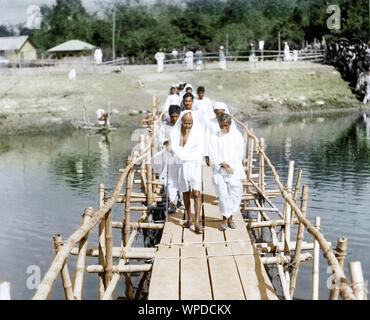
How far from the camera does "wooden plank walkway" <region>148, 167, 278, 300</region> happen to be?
5.74m

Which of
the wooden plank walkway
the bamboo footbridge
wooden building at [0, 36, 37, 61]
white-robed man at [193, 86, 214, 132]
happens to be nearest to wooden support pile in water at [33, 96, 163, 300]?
the bamboo footbridge

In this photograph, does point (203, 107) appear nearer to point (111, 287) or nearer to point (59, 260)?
point (111, 287)

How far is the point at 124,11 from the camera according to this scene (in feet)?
188

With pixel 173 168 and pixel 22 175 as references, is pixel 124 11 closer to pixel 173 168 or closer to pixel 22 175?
pixel 22 175

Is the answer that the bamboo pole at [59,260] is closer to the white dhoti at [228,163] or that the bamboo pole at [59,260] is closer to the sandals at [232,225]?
the white dhoti at [228,163]

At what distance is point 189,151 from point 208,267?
2.13m

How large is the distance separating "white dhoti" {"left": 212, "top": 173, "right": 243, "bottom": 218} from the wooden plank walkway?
308mm

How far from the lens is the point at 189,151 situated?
7.95 m

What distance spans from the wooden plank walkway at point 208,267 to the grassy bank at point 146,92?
80.3 ft

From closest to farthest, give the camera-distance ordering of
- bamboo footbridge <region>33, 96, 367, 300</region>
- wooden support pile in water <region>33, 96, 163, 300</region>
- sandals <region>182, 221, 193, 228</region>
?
wooden support pile in water <region>33, 96, 163, 300</region>, bamboo footbridge <region>33, 96, 367, 300</region>, sandals <region>182, 221, 193, 228</region>

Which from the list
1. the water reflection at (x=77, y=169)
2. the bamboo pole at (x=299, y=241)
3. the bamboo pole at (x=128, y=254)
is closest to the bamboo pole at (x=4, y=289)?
the bamboo pole at (x=128, y=254)

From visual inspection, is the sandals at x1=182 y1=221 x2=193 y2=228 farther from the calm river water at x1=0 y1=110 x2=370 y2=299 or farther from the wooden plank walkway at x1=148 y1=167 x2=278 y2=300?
the calm river water at x1=0 y1=110 x2=370 y2=299

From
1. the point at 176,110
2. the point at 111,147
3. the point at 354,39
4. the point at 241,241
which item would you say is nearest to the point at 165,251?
the point at 241,241

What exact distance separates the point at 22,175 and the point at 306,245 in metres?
14.6
